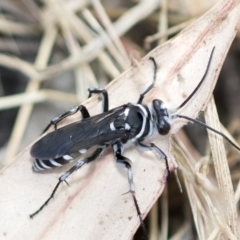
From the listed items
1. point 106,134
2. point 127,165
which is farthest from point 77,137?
point 127,165

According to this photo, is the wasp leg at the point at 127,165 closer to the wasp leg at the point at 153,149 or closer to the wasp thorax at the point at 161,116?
the wasp leg at the point at 153,149

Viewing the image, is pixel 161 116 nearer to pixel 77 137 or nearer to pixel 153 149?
pixel 153 149

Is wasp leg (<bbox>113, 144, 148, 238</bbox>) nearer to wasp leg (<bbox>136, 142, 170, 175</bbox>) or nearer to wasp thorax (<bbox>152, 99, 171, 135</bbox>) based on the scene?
wasp leg (<bbox>136, 142, 170, 175</bbox>)

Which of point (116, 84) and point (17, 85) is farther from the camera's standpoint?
point (17, 85)

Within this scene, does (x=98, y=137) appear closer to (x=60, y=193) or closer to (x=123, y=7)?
(x=60, y=193)

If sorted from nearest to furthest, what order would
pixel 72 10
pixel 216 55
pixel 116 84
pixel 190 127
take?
pixel 216 55, pixel 116 84, pixel 190 127, pixel 72 10

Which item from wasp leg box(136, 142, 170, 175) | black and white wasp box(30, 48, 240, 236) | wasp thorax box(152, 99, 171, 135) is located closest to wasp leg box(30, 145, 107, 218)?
black and white wasp box(30, 48, 240, 236)

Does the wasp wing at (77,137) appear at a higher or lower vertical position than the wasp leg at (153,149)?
higher

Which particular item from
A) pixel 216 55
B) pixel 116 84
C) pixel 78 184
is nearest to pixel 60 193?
pixel 78 184

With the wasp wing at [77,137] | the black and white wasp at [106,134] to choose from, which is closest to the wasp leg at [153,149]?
the black and white wasp at [106,134]
